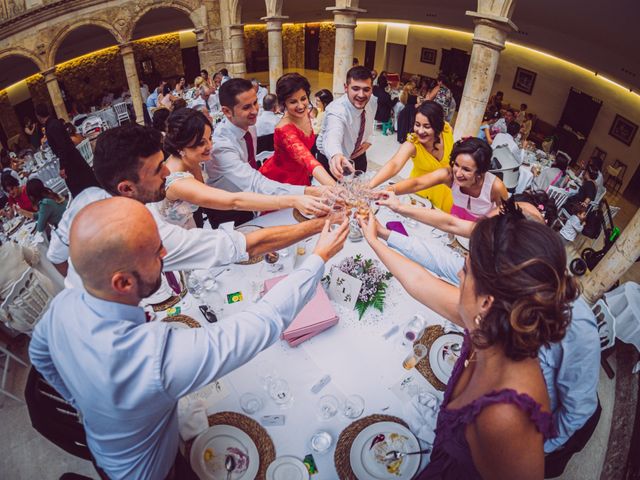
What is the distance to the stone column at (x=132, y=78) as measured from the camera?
1158 cm

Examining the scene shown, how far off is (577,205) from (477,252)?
199 inches

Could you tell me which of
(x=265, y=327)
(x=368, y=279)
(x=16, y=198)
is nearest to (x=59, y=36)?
(x=16, y=198)

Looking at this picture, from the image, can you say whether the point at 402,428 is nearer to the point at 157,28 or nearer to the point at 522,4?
the point at 522,4

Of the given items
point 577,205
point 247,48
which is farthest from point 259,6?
point 577,205

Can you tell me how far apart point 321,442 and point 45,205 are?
4090 mm

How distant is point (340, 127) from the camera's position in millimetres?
3314

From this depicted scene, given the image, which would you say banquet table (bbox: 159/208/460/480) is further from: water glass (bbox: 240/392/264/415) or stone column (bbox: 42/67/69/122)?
stone column (bbox: 42/67/69/122)

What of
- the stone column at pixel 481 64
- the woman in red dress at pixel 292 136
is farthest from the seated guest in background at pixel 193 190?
the stone column at pixel 481 64

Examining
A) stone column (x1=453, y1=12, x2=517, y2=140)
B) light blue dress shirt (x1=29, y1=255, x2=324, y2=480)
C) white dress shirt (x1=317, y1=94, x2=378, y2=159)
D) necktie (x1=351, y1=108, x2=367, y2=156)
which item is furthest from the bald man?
stone column (x1=453, y1=12, x2=517, y2=140)

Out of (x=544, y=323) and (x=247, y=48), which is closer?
(x=544, y=323)

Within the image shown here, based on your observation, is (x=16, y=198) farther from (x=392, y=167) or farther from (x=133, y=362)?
(x=133, y=362)

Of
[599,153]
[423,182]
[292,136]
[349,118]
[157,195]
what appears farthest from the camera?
[599,153]

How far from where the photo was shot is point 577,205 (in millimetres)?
5105

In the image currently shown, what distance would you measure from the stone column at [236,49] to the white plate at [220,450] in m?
13.2
